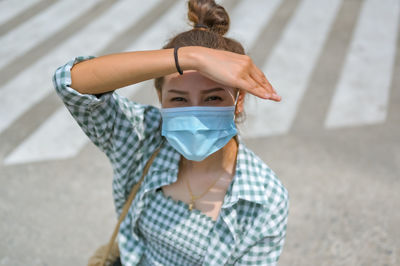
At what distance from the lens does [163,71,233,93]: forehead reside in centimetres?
191

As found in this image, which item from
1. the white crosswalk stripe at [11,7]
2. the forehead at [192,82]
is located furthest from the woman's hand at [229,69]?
the white crosswalk stripe at [11,7]

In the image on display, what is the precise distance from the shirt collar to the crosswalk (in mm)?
2684

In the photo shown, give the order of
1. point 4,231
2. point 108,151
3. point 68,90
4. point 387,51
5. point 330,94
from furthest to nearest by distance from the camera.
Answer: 1. point 387,51
2. point 330,94
3. point 4,231
4. point 108,151
5. point 68,90

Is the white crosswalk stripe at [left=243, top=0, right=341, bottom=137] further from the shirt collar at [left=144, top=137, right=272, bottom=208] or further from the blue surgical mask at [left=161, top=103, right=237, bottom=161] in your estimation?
the blue surgical mask at [left=161, top=103, right=237, bottom=161]

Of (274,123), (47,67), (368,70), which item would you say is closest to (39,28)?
(47,67)

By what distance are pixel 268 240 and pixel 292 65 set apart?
14.3 ft

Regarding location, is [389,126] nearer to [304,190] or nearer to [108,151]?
[304,190]

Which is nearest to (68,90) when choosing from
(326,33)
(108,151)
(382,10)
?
(108,151)

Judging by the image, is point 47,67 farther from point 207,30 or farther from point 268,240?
point 268,240

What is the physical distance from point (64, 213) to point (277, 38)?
399 centimetres

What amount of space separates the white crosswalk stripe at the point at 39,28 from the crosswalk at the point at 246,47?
0.01 meters

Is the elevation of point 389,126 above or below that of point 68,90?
below

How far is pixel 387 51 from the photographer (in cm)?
641

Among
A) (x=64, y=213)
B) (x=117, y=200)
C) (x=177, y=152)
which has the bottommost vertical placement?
(x=64, y=213)
